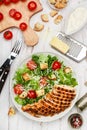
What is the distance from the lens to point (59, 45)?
2082 millimetres

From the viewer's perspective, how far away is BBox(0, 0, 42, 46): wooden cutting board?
2.12 meters

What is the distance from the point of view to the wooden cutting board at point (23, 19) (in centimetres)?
212

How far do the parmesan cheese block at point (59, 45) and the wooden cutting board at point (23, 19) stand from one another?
0.23ft

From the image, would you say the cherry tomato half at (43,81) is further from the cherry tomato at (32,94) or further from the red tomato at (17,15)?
the red tomato at (17,15)

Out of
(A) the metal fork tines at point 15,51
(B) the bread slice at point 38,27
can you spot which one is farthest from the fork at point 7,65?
(B) the bread slice at point 38,27

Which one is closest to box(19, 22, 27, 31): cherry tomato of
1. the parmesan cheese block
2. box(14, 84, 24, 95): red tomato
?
the parmesan cheese block

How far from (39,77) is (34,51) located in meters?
0.12

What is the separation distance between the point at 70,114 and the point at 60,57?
0.22m

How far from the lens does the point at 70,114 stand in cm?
204

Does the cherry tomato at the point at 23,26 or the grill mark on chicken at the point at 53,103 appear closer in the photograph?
the grill mark on chicken at the point at 53,103

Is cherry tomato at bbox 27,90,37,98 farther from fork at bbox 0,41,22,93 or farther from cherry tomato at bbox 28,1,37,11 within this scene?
cherry tomato at bbox 28,1,37,11

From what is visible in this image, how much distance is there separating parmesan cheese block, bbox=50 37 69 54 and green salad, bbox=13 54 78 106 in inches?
1.6

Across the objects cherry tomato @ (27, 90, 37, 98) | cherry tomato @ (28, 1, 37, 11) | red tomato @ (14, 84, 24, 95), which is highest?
cherry tomato @ (28, 1, 37, 11)

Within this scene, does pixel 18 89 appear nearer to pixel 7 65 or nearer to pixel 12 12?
pixel 7 65
